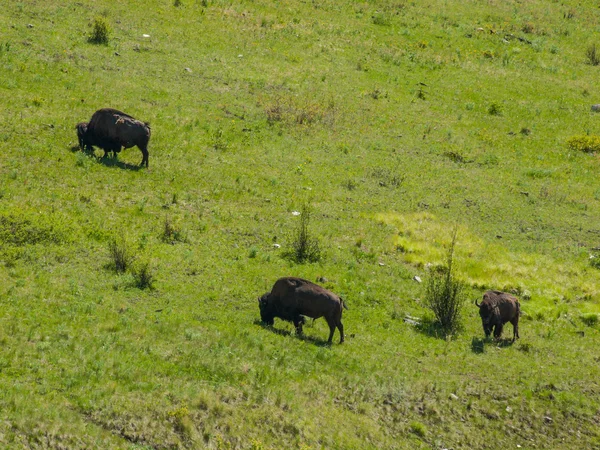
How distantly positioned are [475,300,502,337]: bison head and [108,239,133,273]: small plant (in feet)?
37.0

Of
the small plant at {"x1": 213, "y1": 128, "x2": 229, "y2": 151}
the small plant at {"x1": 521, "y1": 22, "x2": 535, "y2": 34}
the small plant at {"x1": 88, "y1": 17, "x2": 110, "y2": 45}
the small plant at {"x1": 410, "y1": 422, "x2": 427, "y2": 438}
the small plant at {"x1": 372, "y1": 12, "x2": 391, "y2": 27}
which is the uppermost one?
the small plant at {"x1": 521, "y1": 22, "x2": 535, "y2": 34}

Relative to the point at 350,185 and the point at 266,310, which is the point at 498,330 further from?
the point at 350,185

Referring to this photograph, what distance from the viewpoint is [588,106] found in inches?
2050

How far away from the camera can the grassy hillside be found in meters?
16.9

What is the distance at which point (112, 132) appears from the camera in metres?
30.5

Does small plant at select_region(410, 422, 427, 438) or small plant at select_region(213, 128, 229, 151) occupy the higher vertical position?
small plant at select_region(213, 128, 229, 151)

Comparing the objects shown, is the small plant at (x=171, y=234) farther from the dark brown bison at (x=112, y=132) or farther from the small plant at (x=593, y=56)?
the small plant at (x=593, y=56)

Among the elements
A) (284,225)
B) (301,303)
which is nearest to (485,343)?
(301,303)

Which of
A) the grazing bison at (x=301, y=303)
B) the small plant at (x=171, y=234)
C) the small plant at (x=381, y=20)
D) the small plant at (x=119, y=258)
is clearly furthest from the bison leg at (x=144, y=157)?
the small plant at (x=381, y=20)

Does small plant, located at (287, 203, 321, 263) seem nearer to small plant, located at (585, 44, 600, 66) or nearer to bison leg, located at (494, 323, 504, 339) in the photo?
bison leg, located at (494, 323, 504, 339)

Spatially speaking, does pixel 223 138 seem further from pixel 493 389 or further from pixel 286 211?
pixel 493 389

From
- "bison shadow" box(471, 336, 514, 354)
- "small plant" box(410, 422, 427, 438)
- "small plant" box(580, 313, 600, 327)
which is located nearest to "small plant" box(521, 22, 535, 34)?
"small plant" box(580, 313, 600, 327)

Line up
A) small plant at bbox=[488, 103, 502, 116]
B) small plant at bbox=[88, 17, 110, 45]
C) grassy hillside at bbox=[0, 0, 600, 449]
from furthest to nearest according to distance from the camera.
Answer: small plant at bbox=[488, 103, 502, 116], small plant at bbox=[88, 17, 110, 45], grassy hillside at bbox=[0, 0, 600, 449]

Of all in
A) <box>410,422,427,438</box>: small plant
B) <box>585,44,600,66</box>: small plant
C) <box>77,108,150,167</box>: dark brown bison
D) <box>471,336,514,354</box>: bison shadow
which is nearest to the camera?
<box>410,422,427,438</box>: small plant
